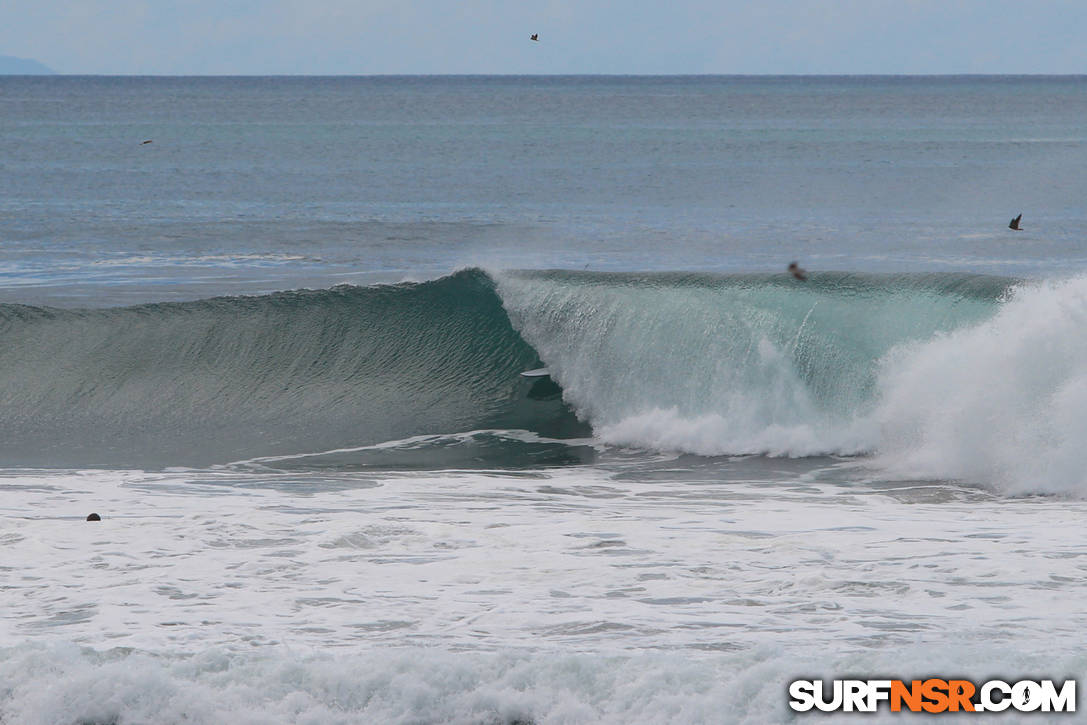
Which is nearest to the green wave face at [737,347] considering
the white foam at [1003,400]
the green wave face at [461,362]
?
the green wave face at [461,362]

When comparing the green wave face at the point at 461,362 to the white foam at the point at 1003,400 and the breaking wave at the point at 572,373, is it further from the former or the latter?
the white foam at the point at 1003,400

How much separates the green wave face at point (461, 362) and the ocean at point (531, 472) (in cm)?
5

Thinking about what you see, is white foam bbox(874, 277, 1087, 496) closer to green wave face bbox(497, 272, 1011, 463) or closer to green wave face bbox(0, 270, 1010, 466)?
green wave face bbox(497, 272, 1011, 463)

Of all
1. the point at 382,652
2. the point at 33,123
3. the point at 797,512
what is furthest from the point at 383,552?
the point at 33,123

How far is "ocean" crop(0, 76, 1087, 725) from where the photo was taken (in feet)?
19.7

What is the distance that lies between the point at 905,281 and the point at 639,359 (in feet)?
10.3

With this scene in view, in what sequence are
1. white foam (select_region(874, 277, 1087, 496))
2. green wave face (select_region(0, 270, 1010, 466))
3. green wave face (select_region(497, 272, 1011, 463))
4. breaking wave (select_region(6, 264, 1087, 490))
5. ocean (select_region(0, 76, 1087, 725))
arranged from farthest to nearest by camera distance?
green wave face (select_region(0, 270, 1010, 466)) < green wave face (select_region(497, 272, 1011, 463)) < breaking wave (select_region(6, 264, 1087, 490)) < white foam (select_region(874, 277, 1087, 496)) < ocean (select_region(0, 76, 1087, 725))

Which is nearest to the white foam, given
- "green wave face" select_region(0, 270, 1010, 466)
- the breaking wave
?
the breaking wave

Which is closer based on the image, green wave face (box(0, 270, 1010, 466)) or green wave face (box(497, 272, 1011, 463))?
green wave face (box(497, 272, 1011, 463))

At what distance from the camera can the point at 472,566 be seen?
767 centimetres

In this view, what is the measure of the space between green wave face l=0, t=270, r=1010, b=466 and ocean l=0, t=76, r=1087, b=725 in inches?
1.8

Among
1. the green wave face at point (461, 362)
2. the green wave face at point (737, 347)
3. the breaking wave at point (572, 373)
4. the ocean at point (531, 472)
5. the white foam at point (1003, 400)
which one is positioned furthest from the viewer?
the green wave face at point (461, 362)

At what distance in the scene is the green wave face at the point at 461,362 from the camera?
12.6m

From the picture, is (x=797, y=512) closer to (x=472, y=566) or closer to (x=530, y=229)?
(x=472, y=566)
